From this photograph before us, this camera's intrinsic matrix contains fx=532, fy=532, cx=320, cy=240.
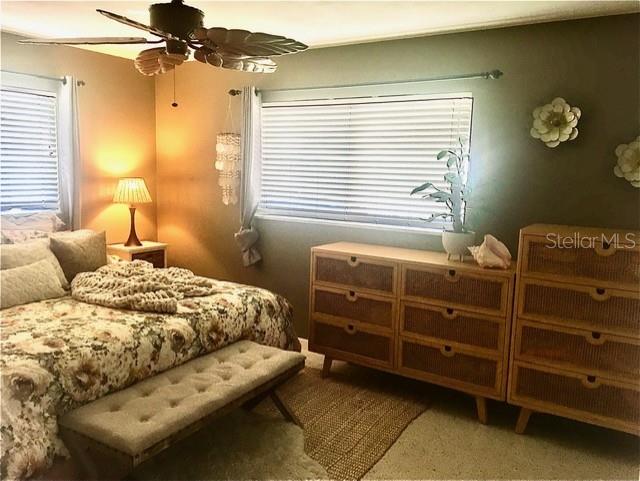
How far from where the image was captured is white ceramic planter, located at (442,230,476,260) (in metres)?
3.13

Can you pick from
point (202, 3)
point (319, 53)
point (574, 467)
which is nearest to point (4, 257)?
point (202, 3)

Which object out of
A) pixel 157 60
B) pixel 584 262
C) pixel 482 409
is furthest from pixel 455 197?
pixel 157 60

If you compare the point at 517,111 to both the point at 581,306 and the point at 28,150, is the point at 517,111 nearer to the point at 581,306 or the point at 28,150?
the point at 581,306

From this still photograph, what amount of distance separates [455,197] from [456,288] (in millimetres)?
597

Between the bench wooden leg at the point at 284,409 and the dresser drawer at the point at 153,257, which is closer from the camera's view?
the bench wooden leg at the point at 284,409

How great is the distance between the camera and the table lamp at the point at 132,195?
4383 mm

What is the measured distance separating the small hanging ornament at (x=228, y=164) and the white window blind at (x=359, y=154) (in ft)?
0.72

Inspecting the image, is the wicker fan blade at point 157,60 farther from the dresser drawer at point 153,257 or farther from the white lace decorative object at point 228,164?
the dresser drawer at point 153,257

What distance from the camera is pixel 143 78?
4742mm

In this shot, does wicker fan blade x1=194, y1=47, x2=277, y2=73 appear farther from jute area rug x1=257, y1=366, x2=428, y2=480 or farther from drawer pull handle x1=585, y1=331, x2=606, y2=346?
drawer pull handle x1=585, y1=331, x2=606, y2=346

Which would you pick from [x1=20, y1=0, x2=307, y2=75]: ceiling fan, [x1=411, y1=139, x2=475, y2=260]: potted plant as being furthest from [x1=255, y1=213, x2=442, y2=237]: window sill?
[x1=20, y1=0, x2=307, y2=75]: ceiling fan

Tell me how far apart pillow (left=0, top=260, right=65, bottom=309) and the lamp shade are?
46.2 inches

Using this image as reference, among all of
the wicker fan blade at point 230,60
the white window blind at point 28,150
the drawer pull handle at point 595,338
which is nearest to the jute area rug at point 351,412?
the drawer pull handle at point 595,338

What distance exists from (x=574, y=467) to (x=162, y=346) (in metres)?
2.07
